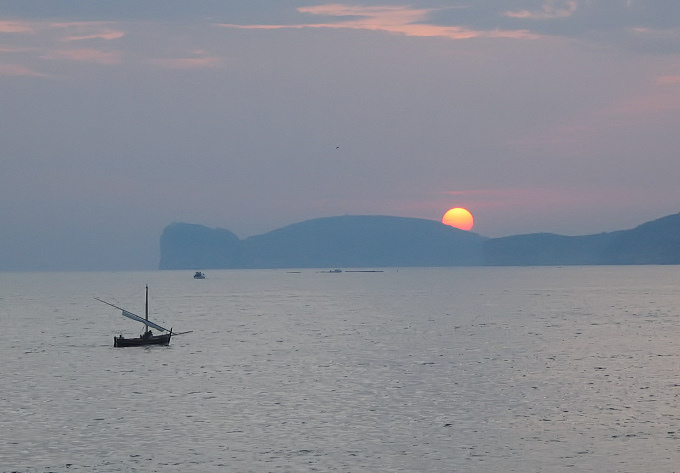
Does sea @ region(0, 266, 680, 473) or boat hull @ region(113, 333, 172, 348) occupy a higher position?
boat hull @ region(113, 333, 172, 348)

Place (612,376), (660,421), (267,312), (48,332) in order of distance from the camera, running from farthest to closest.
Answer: (267,312) → (48,332) → (612,376) → (660,421)

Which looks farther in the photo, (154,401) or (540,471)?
(154,401)

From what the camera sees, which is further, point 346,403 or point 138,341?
point 138,341

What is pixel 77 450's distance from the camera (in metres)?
48.0

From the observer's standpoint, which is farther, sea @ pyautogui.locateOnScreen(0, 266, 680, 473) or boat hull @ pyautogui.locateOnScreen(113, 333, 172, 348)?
boat hull @ pyautogui.locateOnScreen(113, 333, 172, 348)

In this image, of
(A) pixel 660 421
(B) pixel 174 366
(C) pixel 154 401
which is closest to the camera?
(A) pixel 660 421

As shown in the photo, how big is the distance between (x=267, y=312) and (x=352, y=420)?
131125mm

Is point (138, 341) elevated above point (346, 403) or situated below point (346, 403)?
A: above

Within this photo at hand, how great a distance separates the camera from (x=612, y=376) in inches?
3034

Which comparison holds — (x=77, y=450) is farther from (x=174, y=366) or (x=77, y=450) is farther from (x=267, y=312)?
(x=267, y=312)

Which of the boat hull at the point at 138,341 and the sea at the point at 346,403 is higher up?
the boat hull at the point at 138,341

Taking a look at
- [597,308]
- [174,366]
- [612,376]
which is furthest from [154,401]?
[597,308]

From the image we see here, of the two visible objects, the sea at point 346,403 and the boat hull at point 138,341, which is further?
the boat hull at point 138,341

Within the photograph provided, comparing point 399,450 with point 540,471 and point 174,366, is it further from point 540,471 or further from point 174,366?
point 174,366
